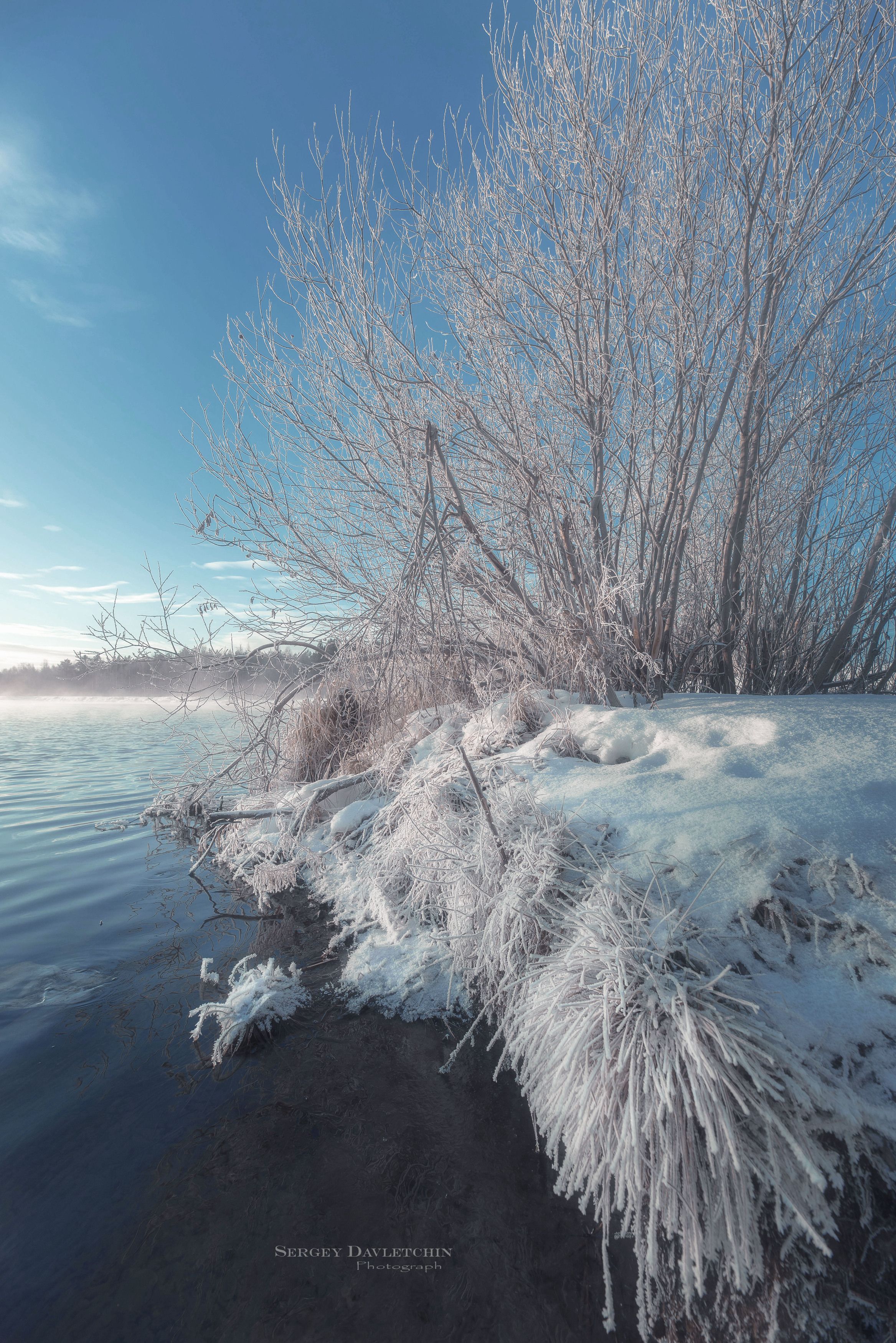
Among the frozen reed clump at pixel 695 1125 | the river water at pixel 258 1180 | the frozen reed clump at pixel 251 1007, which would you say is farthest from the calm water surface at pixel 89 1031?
the frozen reed clump at pixel 695 1125

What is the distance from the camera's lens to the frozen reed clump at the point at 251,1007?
8.54 ft

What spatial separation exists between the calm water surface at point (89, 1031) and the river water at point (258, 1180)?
0.03 ft

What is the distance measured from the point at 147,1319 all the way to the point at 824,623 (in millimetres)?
6687

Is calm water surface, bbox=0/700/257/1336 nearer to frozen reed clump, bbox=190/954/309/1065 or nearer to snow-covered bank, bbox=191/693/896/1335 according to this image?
frozen reed clump, bbox=190/954/309/1065

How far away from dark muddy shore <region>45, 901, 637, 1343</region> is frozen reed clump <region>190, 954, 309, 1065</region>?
0.20 meters

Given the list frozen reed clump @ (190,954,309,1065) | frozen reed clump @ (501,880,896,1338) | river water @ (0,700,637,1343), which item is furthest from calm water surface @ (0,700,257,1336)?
frozen reed clump @ (501,880,896,1338)

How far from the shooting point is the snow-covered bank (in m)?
1.45

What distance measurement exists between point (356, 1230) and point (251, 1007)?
1.17 m

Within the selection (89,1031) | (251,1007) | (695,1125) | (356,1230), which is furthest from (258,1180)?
(695,1125)

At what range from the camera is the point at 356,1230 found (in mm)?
1797

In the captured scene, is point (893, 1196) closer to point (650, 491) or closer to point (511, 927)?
point (511, 927)

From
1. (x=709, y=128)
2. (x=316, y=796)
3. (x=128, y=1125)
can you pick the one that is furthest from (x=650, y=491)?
(x=128, y=1125)

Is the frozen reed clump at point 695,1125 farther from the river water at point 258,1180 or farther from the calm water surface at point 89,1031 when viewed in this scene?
the calm water surface at point 89,1031

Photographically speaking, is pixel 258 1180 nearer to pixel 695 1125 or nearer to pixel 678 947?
pixel 695 1125
